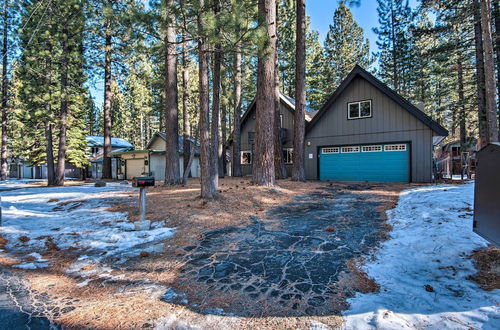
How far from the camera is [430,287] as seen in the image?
8.38 feet

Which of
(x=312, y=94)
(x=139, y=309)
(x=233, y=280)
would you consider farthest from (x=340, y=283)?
(x=312, y=94)

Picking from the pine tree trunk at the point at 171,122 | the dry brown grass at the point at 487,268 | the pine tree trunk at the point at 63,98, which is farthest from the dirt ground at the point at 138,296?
the pine tree trunk at the point at 63,98

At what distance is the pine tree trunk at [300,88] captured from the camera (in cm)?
1257

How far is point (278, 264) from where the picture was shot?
3312 mm

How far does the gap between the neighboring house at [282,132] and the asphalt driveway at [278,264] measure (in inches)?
498

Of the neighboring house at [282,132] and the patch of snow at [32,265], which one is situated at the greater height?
the neighboring house at [282,132]

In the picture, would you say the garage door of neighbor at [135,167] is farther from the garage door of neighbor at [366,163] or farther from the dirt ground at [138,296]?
the dirt ground at [138,296]

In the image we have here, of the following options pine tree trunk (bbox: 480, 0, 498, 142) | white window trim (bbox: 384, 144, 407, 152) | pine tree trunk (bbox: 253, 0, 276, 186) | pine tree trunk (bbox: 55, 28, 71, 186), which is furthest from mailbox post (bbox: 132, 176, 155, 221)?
white window trim (bbox: 384, 144, 407, 152)

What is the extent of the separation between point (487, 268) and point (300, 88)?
11071 millimetres

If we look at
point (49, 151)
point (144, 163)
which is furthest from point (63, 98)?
point (144, 163)

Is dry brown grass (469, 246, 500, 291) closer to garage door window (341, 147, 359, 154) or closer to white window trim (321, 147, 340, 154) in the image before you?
garage door window (341, 147, 359, 154)

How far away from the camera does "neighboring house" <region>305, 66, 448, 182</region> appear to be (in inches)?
501

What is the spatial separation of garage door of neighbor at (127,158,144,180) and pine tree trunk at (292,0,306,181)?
50.3ft

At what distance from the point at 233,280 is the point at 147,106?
36.1 m
